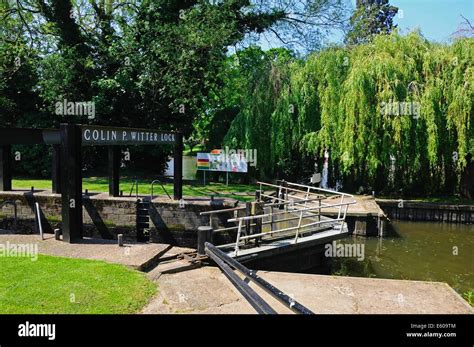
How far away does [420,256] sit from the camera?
13.0m

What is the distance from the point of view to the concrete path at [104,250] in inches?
325

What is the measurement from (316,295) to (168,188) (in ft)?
38.9

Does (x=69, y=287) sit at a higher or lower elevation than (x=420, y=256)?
higher

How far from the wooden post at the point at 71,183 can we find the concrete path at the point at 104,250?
32cm

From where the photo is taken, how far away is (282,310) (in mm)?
5992

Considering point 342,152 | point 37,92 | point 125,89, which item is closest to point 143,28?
point 125,89

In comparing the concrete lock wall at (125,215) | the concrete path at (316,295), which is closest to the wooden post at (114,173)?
the concrete lock wall at (125,215)

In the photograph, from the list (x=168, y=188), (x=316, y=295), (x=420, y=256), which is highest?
(x=168, y=188)

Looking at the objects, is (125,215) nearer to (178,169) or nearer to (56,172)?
(178,169)

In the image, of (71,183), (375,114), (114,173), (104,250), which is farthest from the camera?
(375,114)

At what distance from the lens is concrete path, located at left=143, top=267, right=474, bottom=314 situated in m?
6.30

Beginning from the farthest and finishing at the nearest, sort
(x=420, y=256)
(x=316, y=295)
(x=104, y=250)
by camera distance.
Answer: (x=420, y=256), (x=104, y=250), (x=316, y=295)

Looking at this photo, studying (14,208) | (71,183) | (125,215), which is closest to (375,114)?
(125,215)

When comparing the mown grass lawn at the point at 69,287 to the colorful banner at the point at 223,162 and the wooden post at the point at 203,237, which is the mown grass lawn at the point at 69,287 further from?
the colorful banner at the point at 223,162
